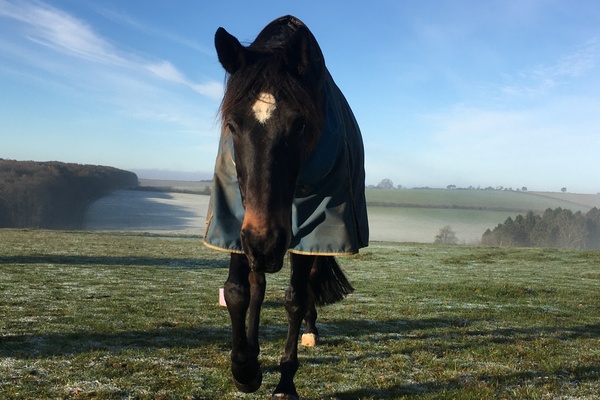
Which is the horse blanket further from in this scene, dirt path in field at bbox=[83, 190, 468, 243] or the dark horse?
dirt path in field at bbox=[83, 190, 468, 243]

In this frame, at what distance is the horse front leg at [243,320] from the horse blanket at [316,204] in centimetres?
23

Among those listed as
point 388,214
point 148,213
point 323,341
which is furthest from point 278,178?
point 388,214

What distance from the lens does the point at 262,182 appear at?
10.8 feet

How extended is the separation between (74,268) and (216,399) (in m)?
13.1

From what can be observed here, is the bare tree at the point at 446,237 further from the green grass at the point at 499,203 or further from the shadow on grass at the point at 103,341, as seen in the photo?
the shadow on grass at the point at 103,341

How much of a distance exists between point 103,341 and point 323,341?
285 centimetres

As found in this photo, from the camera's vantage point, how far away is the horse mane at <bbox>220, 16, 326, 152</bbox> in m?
3.50

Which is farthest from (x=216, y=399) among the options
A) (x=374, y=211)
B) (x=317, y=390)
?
(x=374, y=211)

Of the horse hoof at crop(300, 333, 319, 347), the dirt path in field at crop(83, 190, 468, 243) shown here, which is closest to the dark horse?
the horse hoof at crop(300, 333, 319, 347)

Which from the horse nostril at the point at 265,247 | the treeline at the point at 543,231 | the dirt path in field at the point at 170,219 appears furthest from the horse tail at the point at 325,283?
the treeline at the point at 543,231

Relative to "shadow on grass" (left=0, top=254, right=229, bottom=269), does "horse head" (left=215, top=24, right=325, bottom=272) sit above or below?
above

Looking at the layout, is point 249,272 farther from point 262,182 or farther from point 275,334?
point 275,334

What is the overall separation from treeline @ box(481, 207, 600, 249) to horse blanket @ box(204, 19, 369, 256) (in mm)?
74381

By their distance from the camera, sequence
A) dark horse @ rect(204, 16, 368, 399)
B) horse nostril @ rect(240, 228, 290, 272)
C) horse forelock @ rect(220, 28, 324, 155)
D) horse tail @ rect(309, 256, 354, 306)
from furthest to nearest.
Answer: horse tail @ rect(309, 256, 354, 306) < horse forelock @ rect(220, 28, 324, 155) < dark horse @ rect(204, 16, 368, 399) < horse nostril @ rect(240, 228, 290, 272)
